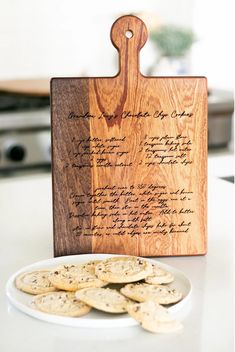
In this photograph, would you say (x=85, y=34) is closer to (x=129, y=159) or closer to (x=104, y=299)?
(x=129, y=159)

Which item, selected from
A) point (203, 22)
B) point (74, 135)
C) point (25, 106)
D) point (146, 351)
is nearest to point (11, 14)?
point (203, 22)

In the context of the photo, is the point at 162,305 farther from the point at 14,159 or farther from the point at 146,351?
the point at 14,159

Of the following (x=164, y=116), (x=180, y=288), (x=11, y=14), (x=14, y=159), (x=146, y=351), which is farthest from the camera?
(x=11, y=14)

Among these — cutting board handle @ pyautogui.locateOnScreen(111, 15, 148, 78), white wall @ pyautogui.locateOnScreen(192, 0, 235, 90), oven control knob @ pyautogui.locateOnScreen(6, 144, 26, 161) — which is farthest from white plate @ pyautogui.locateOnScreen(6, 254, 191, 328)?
white wall @ pyautogui.locateOnScreen(192, 0, 235, 90)

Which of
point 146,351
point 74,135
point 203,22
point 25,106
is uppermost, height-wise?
point 203,22

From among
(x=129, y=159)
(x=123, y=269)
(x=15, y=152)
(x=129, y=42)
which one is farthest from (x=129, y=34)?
(x=15, y=152)

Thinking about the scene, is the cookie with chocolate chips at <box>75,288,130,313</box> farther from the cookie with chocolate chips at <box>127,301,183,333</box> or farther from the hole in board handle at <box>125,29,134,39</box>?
the hole in board handle at <box>125,29,134,39</box>
